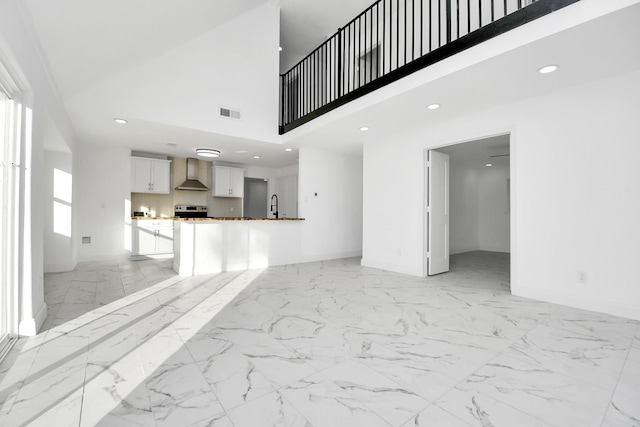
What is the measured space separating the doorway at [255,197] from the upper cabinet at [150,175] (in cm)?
228

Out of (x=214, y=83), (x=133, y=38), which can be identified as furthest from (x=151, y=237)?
(x=133, y=38)

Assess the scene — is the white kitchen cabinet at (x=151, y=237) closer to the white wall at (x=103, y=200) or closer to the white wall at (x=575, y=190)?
the white wall at (x=103, y=200)

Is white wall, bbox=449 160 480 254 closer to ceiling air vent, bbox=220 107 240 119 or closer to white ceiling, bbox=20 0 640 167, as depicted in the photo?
white ceiling, bbox=20 0 640 167

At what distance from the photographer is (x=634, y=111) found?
279 cm

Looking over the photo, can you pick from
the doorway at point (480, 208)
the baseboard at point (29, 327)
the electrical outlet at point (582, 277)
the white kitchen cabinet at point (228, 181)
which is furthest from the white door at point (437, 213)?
the white kitchen cabinet at point (228, 181)

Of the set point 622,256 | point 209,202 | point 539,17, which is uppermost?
point 539,17

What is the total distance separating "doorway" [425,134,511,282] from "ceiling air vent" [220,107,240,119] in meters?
4.74

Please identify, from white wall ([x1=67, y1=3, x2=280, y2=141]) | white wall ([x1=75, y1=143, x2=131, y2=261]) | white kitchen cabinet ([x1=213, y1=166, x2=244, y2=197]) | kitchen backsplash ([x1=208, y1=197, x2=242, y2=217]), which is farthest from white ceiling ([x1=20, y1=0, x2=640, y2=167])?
kitchen backsplash ([x1=208, y1=197, x2=242, y2=217])

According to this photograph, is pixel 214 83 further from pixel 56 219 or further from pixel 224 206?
pixel 224 206

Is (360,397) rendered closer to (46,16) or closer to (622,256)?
(622,256)

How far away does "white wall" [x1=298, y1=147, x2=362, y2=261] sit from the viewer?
5953 millimetres

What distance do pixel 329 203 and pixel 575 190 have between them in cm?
405

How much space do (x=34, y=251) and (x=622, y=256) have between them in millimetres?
5387

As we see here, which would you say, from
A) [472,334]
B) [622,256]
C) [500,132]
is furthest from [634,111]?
[472,334]
